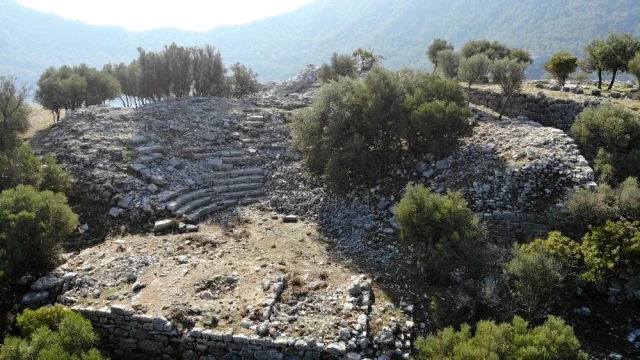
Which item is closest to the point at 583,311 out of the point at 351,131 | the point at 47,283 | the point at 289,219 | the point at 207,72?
the point at 351,131

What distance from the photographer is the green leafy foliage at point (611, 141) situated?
53.6 feet

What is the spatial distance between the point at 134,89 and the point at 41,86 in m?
6.78

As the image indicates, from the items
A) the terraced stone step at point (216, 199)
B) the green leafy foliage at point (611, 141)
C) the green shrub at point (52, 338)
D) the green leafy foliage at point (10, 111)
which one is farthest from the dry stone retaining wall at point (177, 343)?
the green leafy foliage at point (10, 111)

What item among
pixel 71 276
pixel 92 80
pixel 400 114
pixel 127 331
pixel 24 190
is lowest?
pixel 127 331

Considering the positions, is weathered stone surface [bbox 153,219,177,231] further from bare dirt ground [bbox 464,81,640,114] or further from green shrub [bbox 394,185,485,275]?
bare dirt ground [bbox 464,81,640,114]

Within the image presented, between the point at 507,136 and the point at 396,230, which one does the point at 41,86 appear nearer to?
the point at 396,230

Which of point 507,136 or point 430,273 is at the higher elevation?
point 507,136

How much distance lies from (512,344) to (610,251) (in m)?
5.40

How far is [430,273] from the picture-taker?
552 inches

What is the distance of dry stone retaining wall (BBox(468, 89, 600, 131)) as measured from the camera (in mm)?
21672

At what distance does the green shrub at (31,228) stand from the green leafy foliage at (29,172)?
2797 millimetres

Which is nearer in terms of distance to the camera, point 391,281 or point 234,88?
point 391,281

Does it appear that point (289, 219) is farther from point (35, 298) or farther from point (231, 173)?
point (35, 298)

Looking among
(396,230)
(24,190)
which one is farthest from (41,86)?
(396,230)
